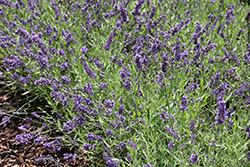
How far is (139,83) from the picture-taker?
8.71 feet

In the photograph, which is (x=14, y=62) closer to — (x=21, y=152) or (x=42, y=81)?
(x=42, y=81)

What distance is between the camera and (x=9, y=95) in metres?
3.78

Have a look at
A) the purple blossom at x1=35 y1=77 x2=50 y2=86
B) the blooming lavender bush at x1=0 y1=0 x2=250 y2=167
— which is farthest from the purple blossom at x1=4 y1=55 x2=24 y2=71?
the purple blossom at x1=35 y1=77 x2=50 y2=86

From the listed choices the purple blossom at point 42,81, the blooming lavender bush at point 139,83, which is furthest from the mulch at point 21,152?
the purple blossom at point 42,81

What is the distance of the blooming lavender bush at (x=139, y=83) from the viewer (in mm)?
2271

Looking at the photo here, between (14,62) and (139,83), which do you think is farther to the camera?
(14,62)

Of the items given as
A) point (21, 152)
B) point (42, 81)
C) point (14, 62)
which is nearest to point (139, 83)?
point (42, 81)

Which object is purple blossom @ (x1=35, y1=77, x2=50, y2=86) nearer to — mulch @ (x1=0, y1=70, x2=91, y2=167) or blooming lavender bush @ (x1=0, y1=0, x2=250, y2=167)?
blooming lavender bush @ (x1=0, y1=0, x2=250, y2=167)

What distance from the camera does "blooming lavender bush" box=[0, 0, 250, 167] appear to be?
227 centimetres

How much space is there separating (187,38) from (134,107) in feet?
6.09

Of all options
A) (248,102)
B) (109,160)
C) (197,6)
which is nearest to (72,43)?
(109,160)

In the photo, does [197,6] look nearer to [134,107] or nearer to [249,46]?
[249,46]

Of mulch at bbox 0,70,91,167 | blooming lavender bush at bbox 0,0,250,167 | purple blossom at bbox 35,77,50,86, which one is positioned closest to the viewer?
blooming lavender bush at bbox 0,0,250,167

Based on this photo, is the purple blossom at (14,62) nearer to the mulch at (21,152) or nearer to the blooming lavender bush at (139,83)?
the blooming lavender bush at (139,83)
